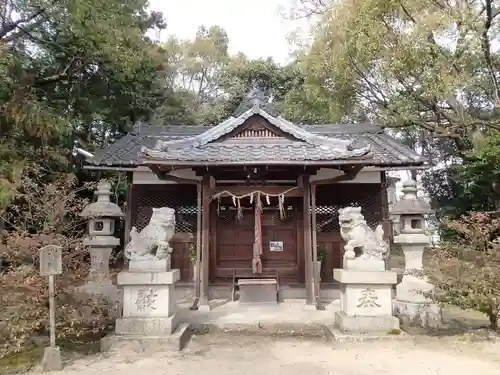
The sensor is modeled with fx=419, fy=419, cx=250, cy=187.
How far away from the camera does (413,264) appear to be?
941 cm

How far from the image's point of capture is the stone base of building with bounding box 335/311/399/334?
24.8 ft

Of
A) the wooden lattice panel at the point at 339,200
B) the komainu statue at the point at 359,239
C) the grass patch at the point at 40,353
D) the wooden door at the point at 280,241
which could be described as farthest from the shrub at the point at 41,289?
the wooden lattice panel at the point at 339,200

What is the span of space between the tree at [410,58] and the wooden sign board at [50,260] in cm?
1152

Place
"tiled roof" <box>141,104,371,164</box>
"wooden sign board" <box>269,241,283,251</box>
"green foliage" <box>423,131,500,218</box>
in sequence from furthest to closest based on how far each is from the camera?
"green foliage" <box>423,131,500,218</box>
"wooden sign board" <box>269,241,283,251</box>
"tiled roof" <box>141,104,371,164</box>

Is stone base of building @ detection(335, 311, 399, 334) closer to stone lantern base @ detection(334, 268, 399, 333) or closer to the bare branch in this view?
stone lantern base @ detection(334, 268, 399, 333)

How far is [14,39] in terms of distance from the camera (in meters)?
12.8

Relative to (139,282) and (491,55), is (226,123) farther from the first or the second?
(491,55)

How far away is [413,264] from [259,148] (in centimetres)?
447

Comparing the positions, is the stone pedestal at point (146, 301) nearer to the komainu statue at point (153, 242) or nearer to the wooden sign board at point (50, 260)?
the komainu statue at point (153, 242)

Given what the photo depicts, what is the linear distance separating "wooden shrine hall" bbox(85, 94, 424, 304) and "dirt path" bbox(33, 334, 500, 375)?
282cm

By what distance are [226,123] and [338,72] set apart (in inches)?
299

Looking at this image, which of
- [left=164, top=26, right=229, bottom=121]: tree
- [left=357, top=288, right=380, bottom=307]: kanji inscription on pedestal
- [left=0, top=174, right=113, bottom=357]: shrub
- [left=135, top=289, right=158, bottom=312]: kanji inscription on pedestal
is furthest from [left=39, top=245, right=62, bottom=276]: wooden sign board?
[left=164, top=26, right=229, bottom=121]: tree

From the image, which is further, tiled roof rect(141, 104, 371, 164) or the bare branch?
the bare branch

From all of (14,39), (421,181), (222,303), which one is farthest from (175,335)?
(421,181)
